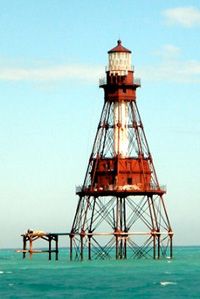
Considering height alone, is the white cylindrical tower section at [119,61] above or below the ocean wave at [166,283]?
above

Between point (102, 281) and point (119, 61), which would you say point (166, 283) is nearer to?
point (102, 281)

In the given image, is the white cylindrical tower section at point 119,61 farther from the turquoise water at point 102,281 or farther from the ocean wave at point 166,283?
the ocean wave at point 166,283

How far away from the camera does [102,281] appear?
10775 cm

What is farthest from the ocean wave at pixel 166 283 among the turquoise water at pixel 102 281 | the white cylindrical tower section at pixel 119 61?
the white cylindrical tower section at pixel 119 61

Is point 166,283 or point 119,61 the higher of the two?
point 119,61

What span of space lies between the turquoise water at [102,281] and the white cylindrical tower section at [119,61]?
23052mm

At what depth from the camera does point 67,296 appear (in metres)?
92.5

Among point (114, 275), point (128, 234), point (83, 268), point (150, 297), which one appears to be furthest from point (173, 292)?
point (128, 234)

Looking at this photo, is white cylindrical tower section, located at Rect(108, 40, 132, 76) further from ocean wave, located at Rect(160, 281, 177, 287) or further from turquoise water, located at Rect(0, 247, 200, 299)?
ocean wave, located at Rect(160, 281, 177, 287)

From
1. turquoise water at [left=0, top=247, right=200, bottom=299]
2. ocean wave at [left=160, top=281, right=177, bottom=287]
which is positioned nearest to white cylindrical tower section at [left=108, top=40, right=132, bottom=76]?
turquoise water at [left=0, top=247, right=200, bottom=299]

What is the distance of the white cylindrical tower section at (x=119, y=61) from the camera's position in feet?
465

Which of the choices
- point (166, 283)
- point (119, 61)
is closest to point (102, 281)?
point (166, 283)

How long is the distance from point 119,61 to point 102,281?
41396mm

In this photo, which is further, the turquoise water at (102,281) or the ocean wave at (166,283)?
the ocean wave at (166,283)
